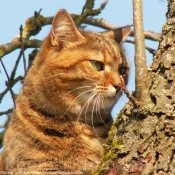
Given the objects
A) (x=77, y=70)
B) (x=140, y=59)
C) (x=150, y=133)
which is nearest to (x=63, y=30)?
(x=77, y=70)

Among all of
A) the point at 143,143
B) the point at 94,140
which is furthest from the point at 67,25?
the point at 143,143

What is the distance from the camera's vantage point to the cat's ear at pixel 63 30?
3.33 m

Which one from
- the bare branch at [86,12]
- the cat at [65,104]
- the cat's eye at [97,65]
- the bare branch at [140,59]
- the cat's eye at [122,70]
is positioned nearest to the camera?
the bare branch at [140,59]

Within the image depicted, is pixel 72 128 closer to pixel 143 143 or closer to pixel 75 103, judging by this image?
pixel 75 103

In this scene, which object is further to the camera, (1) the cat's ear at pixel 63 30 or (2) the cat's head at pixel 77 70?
(1) the cat's ear at pixel 63 30

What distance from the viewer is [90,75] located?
127 inches

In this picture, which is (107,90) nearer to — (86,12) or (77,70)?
(77,70)

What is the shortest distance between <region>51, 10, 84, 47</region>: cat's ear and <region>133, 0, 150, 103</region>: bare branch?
1.17m

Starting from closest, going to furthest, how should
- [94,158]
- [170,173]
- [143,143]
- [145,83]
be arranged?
[170,173]
[143,143]
[145,83]
[94,158]

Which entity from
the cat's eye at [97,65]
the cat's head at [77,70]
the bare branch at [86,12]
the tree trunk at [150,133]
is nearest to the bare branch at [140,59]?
the tree trunk at [150,133]

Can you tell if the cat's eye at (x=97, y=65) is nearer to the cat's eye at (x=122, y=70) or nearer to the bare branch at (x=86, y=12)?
the cat's eye at (x=122, y=70)

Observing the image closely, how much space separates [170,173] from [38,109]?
1.62 m

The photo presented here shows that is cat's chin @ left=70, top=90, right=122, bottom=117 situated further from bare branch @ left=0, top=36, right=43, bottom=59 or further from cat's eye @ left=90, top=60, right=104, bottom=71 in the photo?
bare branch @ left=0, top=36, right=43, bottom=59

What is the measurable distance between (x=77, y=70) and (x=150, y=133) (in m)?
1.32
